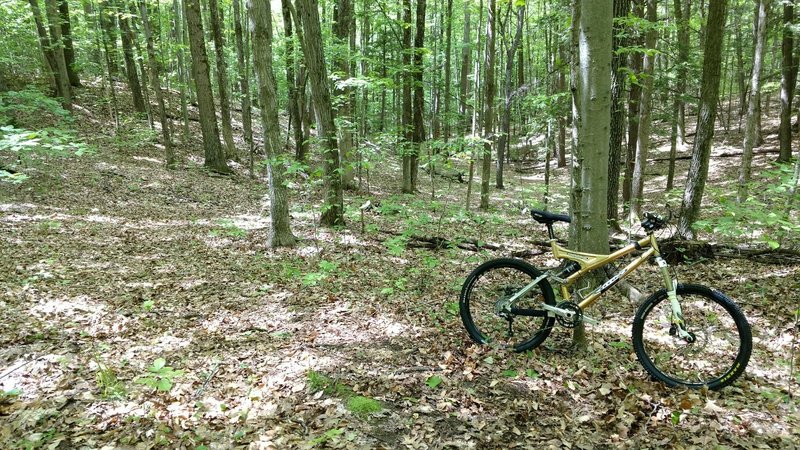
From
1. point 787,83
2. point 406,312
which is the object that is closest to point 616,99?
point 406,312

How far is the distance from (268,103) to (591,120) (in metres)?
5.79

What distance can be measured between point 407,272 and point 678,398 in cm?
442

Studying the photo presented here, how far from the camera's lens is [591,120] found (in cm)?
393

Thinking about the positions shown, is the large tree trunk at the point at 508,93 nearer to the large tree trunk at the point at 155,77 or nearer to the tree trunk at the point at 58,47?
the large tree trunk at the point at 155,77

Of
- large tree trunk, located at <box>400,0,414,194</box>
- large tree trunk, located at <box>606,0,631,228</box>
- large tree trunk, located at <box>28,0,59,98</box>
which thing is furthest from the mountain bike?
large tree trunk, located at <box>28,0,59,98</box>

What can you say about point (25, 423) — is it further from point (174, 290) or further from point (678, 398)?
point (678, 398)

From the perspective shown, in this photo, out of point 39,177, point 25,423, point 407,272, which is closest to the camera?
point 25,423

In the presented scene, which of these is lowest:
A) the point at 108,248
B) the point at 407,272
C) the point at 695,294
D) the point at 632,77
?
the point at 407,272

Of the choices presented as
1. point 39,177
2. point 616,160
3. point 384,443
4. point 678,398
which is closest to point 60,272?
point 384,443

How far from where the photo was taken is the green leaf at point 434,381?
3.84m

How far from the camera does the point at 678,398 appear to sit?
11.6 feet

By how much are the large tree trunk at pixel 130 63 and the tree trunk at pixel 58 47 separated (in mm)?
1972

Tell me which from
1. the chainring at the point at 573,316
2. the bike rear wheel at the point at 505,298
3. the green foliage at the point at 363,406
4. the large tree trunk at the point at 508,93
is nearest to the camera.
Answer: the green foliage at the point at 363,406

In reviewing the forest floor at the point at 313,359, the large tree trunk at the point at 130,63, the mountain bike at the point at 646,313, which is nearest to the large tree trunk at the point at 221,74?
the large tree trunk at the point at 130,63
